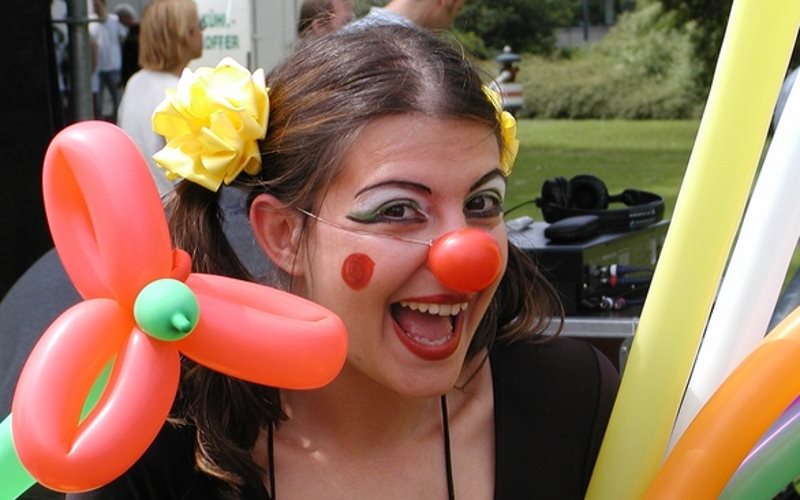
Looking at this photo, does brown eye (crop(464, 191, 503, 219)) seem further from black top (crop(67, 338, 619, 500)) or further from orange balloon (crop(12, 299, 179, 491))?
orange balloon (crop(12, 299, 179, 491))

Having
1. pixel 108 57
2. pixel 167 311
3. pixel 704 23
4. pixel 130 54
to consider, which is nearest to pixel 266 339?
pixel 167 311

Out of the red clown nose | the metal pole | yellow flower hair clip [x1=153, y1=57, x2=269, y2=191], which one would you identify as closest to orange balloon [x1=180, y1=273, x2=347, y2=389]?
the red clown nose

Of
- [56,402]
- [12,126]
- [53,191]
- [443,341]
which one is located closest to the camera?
[56,402]

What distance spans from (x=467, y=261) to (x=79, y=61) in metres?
2.64

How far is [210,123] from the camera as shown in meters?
1.52

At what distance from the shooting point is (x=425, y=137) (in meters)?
1.48

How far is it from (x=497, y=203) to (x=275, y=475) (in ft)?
1.46

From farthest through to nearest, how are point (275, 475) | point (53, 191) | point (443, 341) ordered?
1. point (275, 475)
2. point (443, 341)
3. point (53, 191)

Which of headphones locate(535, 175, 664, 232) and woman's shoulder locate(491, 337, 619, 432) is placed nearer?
woman's shoulder locate(491, 337, 619, 432)

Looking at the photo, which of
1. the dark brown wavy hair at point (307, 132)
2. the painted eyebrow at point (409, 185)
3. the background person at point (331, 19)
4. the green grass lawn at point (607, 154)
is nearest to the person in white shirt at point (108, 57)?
the green grass lawn at point (607, 154)

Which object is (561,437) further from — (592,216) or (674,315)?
(592,216)

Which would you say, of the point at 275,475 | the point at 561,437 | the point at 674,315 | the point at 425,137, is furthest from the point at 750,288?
the point at 275,475

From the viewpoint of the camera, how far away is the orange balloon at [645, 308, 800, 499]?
142 centimetres

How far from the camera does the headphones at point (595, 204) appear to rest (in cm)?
302
